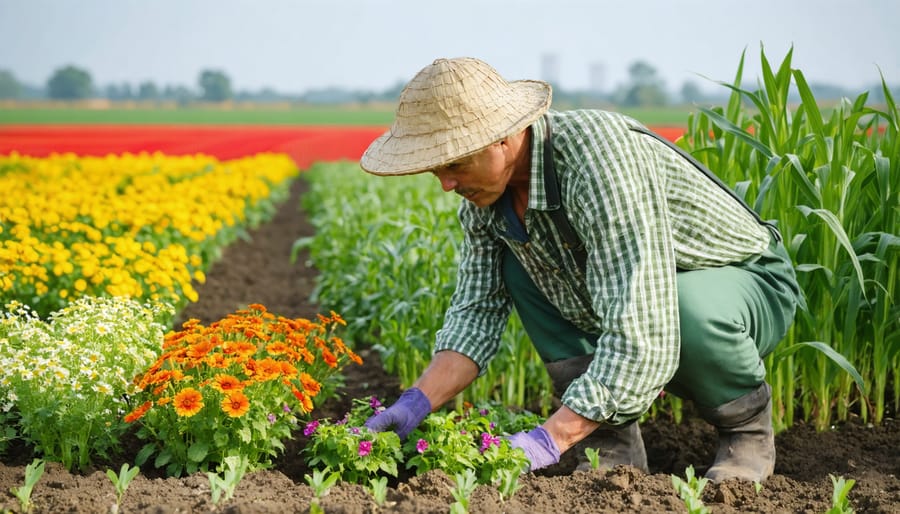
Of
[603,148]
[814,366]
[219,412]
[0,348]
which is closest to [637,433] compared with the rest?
[814,366]

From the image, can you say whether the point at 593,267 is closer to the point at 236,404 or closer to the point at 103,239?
the point at 236,404

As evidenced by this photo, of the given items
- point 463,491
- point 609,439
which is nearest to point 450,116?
point 463,491

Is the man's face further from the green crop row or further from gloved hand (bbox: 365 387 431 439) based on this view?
the green crop row

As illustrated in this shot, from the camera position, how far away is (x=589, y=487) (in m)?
2.41

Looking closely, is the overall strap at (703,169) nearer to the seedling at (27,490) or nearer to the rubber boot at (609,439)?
the rubber boot at (609,439)

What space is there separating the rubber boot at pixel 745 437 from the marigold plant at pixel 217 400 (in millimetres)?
1228

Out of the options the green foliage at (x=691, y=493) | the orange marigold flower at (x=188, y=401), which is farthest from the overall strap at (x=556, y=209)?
the orange marigold flower at (x=188, y=401)

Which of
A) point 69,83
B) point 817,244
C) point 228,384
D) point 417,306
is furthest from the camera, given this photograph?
point 69,83

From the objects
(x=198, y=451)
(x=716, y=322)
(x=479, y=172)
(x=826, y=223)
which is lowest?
(x=198, y=451)

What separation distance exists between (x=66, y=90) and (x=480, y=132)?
239 ft

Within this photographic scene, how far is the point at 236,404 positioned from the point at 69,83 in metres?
72.3

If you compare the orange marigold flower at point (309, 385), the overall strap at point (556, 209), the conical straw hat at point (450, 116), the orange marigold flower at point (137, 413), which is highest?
the conical straw hat at point (450, 116)

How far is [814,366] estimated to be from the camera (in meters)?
3.32

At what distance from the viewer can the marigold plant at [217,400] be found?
2414mm
